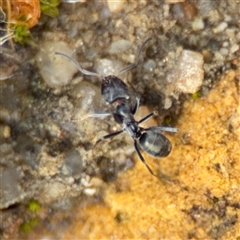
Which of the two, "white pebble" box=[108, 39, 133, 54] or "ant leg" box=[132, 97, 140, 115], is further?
"white pebble" box=[108, 39, 133, 54]

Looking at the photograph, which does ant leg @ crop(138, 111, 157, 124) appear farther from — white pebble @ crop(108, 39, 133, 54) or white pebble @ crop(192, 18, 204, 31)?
white pebble @ crop(192, 18, 204, 31)

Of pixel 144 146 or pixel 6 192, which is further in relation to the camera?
pixel 6 192

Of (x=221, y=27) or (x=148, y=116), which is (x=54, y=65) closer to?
(x=148, y=116)

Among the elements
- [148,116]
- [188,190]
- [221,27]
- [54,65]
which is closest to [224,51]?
[221,27]

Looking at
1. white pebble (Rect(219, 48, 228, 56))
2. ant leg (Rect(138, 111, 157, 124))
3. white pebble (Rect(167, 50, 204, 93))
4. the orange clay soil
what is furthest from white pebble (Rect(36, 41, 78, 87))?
white pebble (Rect(219, 48, 228, 56))

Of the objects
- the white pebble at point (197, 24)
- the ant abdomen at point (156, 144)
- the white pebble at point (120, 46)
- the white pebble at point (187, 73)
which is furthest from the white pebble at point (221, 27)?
the ant abdomen at point (156, 144)

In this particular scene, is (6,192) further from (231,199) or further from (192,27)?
(192,27)

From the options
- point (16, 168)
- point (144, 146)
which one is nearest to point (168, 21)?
point (144, 146)
